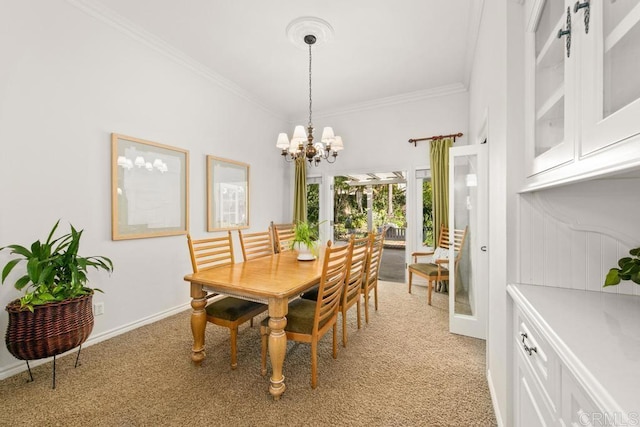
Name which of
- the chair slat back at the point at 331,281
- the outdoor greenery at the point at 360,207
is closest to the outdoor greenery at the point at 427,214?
the outdoor greenery at the point at 360,207

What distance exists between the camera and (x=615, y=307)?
1.05 meters

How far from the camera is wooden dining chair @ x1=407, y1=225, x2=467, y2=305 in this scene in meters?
2.73

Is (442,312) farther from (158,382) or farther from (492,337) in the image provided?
(158,382)

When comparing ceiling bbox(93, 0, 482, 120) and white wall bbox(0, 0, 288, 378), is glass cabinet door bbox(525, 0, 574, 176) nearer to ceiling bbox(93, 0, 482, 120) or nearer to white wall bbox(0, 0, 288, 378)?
ceiling bbox(93, 0, 482, 120)

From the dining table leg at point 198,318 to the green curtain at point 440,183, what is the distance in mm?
3274

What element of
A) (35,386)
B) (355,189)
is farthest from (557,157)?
(355,189)

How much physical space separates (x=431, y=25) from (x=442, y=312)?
10.0 feet

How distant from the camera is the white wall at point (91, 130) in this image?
2.05 metres

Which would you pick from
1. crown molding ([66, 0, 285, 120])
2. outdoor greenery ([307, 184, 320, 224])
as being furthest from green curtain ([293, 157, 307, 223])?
crown molding ([66, 0, 285, 120])

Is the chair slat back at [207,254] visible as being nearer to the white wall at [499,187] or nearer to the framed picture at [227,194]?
the framed picture at [227,194]

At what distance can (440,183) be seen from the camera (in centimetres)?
404

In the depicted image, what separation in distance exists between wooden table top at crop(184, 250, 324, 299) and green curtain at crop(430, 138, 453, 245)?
2.31m

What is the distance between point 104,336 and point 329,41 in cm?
366

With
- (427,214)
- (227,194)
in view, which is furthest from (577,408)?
(227,194)
